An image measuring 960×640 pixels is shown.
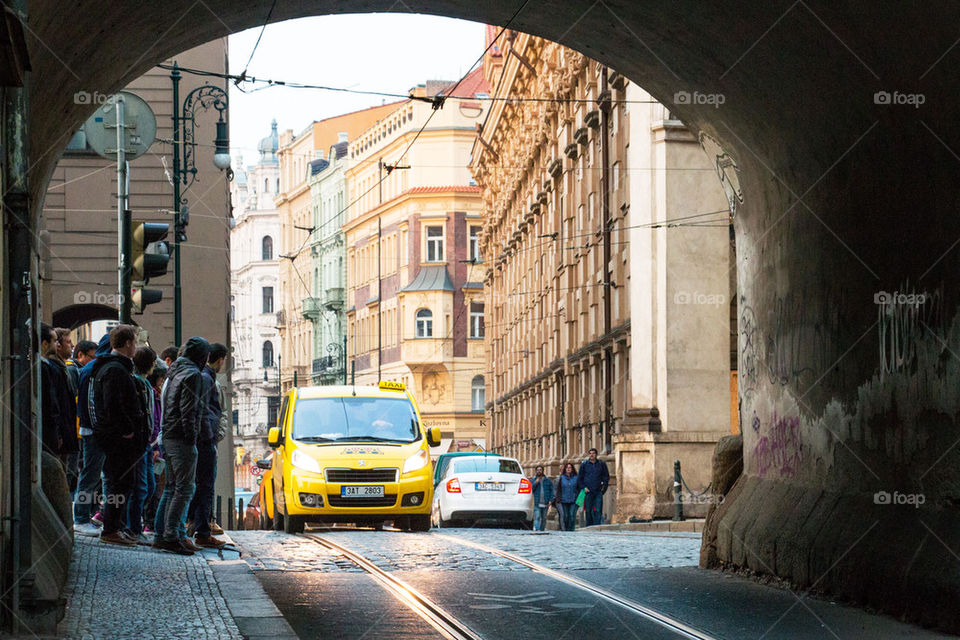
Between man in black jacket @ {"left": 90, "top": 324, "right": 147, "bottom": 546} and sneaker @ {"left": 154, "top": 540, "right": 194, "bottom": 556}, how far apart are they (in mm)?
220

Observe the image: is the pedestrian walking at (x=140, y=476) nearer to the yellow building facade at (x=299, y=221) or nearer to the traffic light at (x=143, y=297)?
the traffic light at (x=143, y=297)

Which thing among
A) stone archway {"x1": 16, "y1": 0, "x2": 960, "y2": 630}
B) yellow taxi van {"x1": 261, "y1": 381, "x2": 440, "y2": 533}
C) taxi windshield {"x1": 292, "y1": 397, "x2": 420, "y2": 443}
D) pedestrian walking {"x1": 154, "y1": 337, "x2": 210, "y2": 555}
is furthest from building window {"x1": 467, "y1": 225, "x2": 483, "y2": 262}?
pedestrian walking {"x1": 154, "y1": 337, "x2": 210, "y2": 555}

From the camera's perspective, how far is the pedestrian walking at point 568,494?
31672mm

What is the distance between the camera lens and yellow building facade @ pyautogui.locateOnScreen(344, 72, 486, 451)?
89.3m

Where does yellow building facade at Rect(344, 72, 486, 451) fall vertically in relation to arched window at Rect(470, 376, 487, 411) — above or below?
above

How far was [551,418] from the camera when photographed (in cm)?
5084

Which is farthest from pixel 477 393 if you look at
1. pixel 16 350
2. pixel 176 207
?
pixel 16 350

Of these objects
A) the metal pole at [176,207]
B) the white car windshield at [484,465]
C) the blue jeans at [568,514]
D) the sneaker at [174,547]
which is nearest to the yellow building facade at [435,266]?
the blue jeans at [568,514]

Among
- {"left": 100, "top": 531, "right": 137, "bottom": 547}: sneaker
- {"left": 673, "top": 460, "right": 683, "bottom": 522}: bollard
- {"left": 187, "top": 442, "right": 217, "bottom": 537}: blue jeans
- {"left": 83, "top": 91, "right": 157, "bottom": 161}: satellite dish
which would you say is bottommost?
{"left": 673, "top": 460, "right": 683, "bottom": 522}: bollard

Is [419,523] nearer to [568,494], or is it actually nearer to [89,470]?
[89,470]

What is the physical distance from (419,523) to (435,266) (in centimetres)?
7102

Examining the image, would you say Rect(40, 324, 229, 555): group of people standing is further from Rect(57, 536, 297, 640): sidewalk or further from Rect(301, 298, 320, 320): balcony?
Rect(301, 298, 320, 320): balcony

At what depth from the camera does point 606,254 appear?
126 feet

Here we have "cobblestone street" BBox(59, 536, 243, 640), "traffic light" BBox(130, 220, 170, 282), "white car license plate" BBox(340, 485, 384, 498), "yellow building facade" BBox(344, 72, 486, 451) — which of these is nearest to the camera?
"cobblestone street" BBox(59, 536, 243, 640)
